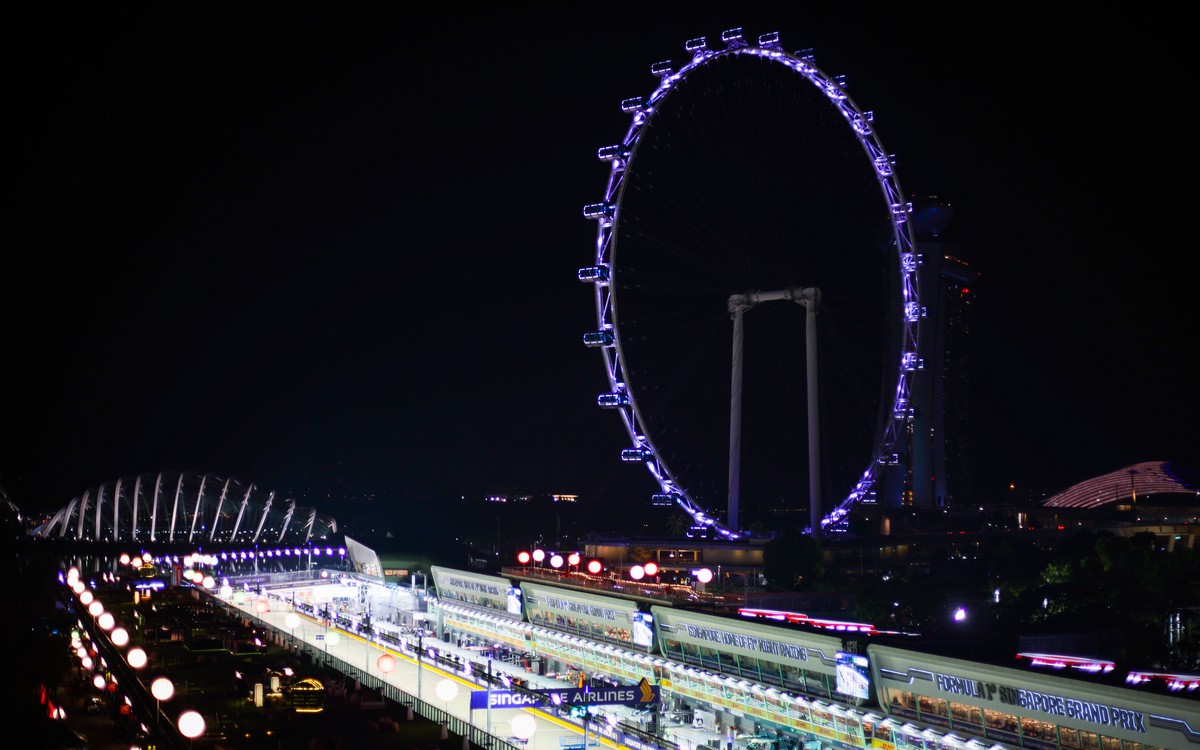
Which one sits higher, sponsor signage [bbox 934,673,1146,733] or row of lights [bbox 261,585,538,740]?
sponsor signage [bbox 934,673,1146,733]

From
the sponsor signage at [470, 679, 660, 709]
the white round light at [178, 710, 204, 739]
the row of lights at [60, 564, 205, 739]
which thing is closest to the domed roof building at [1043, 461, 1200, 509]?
the row of lights at [60, 564, 205, 739]

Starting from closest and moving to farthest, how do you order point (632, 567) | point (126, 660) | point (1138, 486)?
point (126, 660) < point (632, 567) < point (1138, 486)

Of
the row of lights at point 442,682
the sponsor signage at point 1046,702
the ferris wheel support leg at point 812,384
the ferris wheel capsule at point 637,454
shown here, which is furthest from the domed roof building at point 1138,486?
the sponsor signage at point 1046,702

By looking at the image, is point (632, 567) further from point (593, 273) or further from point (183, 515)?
point (183, 515)

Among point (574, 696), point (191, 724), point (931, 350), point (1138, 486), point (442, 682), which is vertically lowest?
point (442, 682)

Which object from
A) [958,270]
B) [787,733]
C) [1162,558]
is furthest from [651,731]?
[958,270]

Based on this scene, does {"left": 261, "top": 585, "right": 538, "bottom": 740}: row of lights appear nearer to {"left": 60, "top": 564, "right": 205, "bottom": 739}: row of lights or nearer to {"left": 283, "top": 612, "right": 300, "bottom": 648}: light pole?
{"left": 283, "top": 612, "right": 300, "bottom": 648}: light pole

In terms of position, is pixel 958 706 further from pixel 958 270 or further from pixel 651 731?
pixel 958 270

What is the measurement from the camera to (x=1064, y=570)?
7406cm

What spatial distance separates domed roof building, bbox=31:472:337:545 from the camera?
5502 inches

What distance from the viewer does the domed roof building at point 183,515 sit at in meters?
140

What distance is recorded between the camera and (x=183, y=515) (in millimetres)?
144625

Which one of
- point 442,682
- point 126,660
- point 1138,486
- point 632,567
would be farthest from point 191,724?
point 1138,486

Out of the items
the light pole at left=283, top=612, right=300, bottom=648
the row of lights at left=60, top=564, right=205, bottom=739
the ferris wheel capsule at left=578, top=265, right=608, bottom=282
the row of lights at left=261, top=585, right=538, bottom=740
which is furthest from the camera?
the ferris wheel capsule at left=578, top=265, right=608, bottom=282
